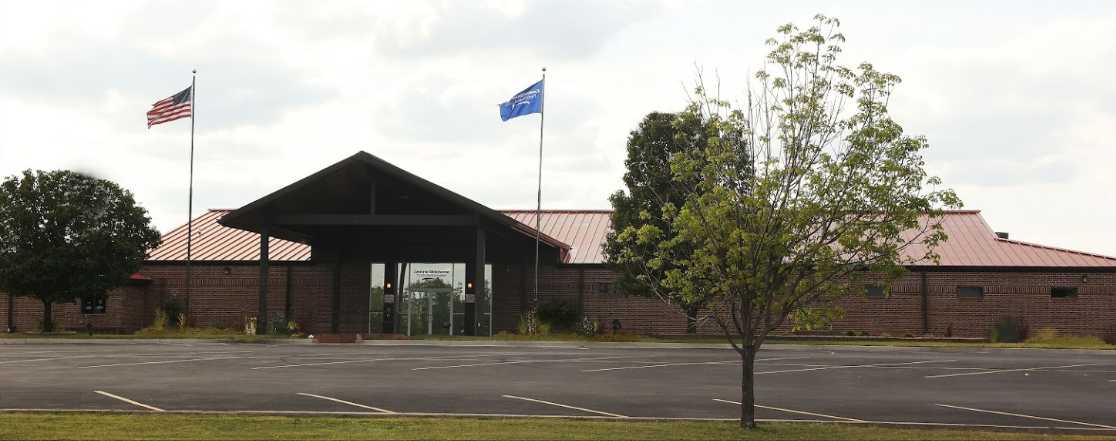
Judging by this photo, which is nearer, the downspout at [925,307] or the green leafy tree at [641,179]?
the green leafy tree at [641,179]

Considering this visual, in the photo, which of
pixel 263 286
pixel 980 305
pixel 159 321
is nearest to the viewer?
pixel 263 286

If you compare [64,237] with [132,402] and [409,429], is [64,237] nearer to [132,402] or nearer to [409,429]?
[132,402]

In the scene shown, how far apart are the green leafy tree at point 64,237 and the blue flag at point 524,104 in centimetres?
1556

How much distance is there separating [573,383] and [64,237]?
28.9m

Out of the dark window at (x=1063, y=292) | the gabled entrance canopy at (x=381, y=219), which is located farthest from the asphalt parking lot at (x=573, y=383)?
the dark window at (x=1063, y=292)

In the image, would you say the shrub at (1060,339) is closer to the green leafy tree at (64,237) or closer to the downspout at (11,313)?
the green leafy tree at (64,237)

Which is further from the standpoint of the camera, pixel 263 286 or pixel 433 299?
pixel 433 299

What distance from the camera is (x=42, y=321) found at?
4309 centimetres

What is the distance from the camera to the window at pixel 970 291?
139ft

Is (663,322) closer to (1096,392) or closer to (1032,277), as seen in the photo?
(1032,277)

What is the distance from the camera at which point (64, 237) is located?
4109 cm

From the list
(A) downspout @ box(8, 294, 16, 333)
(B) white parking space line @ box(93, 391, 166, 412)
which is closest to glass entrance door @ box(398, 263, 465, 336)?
(A) downspout @ box(8, 294, 16, 333)

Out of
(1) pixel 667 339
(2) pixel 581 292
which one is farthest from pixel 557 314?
(1) pixel 667 339

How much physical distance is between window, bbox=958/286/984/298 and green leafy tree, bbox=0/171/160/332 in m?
32.7
